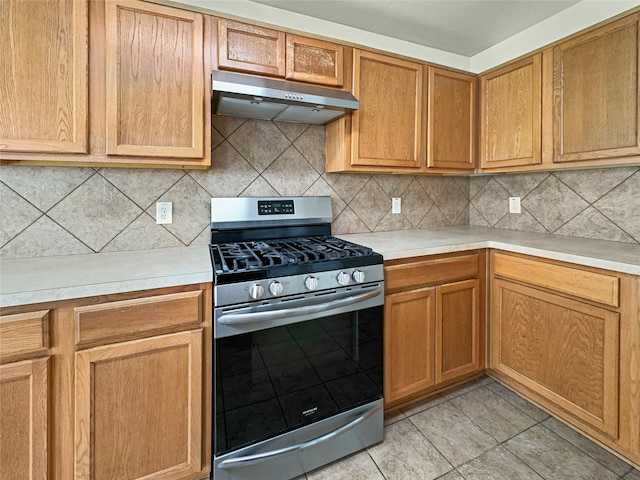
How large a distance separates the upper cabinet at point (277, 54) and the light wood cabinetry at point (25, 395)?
130 centimetres

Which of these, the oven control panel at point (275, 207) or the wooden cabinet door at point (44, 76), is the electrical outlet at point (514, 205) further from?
the wooden cabinet door at point (44, 76)

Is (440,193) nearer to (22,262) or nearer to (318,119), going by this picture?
(318,119)

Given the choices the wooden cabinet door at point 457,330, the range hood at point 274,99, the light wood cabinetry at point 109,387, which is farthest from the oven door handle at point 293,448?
the range hood at point 274,99

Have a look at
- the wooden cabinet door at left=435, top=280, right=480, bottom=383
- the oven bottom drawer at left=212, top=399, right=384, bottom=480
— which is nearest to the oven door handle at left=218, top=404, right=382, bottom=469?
the oven bottom drawer at left=212, top=399, right=384, bottom=480

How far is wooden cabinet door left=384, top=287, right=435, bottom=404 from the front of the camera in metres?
1.70

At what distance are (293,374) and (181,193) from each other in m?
1.12

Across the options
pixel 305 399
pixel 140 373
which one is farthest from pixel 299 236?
pixel 140 373

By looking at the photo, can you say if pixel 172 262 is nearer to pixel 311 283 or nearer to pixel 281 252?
pixel 281 252

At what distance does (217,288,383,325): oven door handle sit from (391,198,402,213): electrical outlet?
1.02 meters

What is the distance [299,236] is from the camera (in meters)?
2.03

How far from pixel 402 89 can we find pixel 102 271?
188 cm

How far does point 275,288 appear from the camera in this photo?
1289mm

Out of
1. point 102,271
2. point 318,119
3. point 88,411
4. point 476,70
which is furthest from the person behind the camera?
point 476,70

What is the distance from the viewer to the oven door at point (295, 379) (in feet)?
4.22
